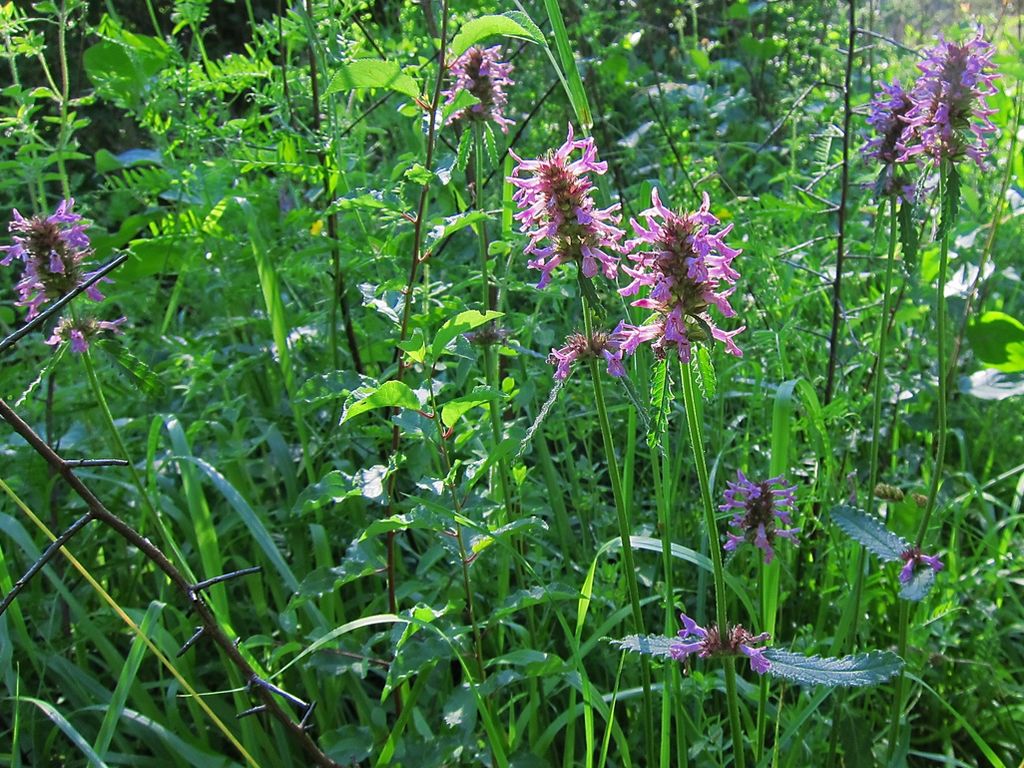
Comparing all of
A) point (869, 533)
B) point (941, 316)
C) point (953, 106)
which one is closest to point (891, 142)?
point (953, 106)

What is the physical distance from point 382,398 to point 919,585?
2.19 ft

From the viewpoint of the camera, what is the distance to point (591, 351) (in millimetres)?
1031

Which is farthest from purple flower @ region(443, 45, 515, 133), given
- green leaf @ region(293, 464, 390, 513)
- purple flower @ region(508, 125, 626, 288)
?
green leaf @ region(293, 464, 390, 513)

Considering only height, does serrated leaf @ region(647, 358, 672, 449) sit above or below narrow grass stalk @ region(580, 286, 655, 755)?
above

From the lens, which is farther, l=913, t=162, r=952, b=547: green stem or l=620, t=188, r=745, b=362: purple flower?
l=913, t=162, r=952, b=547: green stem

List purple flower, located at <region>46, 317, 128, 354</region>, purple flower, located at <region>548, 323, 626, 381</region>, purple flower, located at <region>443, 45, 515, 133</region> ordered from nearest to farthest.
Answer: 1. purple flower, located at <region>548, 323, 626, 381</region>
2. purple flower, located at <region>46, 317, 128, 354</region>
3. purple flower, located at <region>443, 45, 515, 133</region>

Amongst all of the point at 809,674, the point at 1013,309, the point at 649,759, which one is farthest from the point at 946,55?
the point at 1013,309

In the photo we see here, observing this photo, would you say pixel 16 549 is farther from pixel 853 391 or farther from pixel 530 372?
pixel 853 391

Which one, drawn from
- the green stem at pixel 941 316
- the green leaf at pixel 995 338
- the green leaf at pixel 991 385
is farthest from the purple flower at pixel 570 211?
the green leaf at pixel 991 385

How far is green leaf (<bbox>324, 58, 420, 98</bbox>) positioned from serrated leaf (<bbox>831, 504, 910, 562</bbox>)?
0.74 m

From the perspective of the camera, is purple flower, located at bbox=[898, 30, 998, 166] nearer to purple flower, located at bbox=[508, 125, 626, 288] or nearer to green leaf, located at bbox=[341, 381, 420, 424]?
purple flower, located at bbox=[508, 125, 626, 288]

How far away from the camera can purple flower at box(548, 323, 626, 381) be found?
1.01 meters

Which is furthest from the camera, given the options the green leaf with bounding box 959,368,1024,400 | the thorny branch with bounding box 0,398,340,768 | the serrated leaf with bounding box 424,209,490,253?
the green leaf with bounding box 959,368,1024,400

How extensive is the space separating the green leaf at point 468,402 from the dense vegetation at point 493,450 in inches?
1.5
